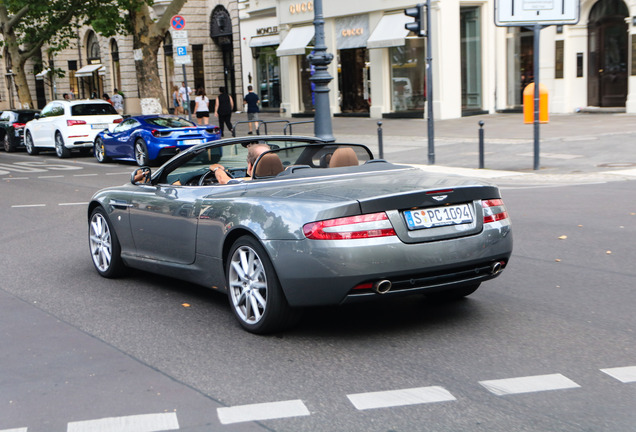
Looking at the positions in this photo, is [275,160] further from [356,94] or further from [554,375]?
[356,94]

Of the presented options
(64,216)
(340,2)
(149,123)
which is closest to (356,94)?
(340,2)

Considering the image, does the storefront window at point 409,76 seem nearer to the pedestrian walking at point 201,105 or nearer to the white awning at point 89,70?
Answer: the pedestrian walking at point 201,105

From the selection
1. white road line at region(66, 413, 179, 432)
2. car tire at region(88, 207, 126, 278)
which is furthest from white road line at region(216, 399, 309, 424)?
car tire at region(88, 207, 126, 278)

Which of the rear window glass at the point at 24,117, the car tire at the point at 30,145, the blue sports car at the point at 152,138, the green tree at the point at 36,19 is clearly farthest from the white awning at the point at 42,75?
the blue sports car at the point at 152,138

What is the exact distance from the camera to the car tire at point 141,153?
2053 centimetres

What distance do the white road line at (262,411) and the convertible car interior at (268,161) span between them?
2.14 m

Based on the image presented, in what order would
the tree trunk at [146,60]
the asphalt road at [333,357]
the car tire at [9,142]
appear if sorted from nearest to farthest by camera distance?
1. the asphalt road at [333,357]
2. the tree trunk at [146,60]
3. the car tire at [9,142]

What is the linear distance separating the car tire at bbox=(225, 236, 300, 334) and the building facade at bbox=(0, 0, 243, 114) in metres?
28.3

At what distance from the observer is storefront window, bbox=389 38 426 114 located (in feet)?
99.0

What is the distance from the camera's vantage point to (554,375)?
4.50 m

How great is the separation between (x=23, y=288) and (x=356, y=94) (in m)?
26.8

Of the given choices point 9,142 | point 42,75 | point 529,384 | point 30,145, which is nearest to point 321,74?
point 529,384

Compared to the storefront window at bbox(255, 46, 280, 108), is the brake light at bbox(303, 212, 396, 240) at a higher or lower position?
lower

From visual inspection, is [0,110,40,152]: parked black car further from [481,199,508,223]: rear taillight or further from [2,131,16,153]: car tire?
[481,199,508,223]: rear taillight
